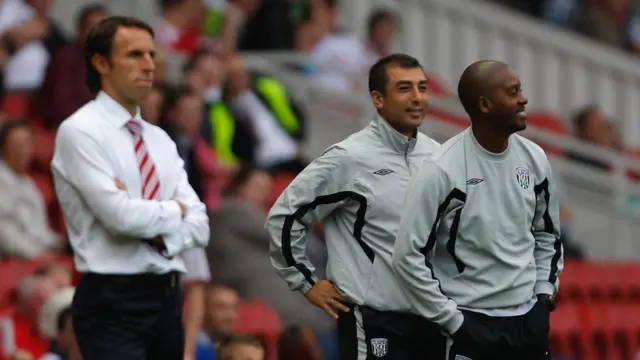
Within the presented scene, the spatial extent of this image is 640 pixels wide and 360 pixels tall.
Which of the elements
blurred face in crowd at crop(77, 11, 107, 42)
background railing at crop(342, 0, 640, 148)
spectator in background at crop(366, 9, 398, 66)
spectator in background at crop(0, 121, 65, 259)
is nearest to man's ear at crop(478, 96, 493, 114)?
spectator in background at crop(0, 121, 65, 259)

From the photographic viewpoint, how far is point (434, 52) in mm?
17375

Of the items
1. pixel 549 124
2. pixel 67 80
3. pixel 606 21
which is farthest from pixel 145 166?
pixel 606 21

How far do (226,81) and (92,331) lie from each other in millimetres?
6613

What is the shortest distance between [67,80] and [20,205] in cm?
140

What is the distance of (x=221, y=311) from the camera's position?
30.0 ft

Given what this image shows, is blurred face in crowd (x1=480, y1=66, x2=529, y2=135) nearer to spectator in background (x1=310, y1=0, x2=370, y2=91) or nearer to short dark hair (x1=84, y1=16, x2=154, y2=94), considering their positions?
short dark hair (x1=84, y1=16, x2=154, y2=94)

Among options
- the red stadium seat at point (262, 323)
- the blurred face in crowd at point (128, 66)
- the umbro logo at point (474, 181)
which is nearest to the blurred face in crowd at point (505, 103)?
the umbro logo at point (474, 181)

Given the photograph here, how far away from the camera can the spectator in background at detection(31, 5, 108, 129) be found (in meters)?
11.3

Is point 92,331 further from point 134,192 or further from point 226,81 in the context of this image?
point 226,81

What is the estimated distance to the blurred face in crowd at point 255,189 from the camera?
35.5ft

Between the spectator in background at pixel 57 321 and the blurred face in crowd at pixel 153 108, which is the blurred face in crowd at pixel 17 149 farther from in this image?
the spectator in background at pixel 57 321

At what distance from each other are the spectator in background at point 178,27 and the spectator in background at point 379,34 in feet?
6.88

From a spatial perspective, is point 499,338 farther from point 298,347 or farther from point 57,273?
point 57,273

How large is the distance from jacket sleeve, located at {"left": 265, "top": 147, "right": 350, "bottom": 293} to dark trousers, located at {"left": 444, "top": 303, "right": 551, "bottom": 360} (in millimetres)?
732
